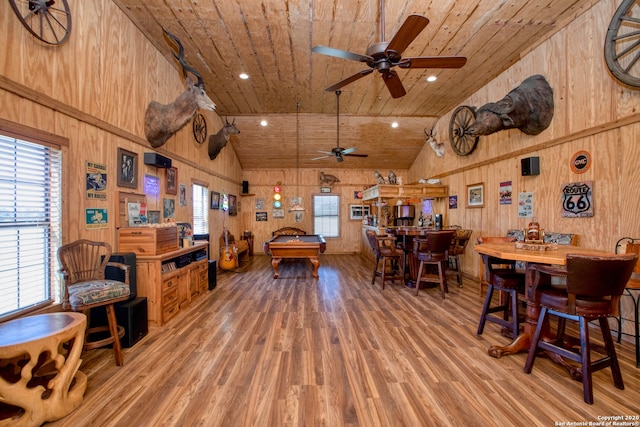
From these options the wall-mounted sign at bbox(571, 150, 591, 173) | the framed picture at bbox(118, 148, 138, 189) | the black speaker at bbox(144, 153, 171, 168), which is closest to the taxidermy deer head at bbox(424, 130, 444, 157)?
the wall-mounted sign at bbox(571, 150, 591, 173)

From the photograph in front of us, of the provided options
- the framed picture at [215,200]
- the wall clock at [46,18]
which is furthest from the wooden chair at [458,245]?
the wall clock at [46,18]

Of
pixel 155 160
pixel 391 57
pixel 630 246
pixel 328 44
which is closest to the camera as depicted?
pixel 630 246

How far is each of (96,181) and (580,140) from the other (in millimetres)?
5939

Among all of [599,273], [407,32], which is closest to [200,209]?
[407,32]

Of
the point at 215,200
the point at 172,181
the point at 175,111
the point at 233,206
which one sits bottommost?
the point at 233,206

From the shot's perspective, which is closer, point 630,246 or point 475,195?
point 630,246

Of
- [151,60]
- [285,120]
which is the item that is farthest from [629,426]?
[285,120]

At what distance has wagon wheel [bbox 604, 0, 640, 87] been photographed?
275 centimetres

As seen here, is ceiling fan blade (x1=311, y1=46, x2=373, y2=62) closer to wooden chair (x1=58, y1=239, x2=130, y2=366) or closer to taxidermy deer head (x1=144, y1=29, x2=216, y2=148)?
taxidermy deer head (x1=144, y1=29, x2=216, y2=148)

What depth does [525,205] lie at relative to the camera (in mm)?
4301

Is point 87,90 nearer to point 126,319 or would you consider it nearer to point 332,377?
point 126,319

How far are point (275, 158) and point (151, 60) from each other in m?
4.95

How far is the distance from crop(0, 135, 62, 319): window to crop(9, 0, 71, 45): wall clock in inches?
38.4

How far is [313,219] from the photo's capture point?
9398 millimetres
